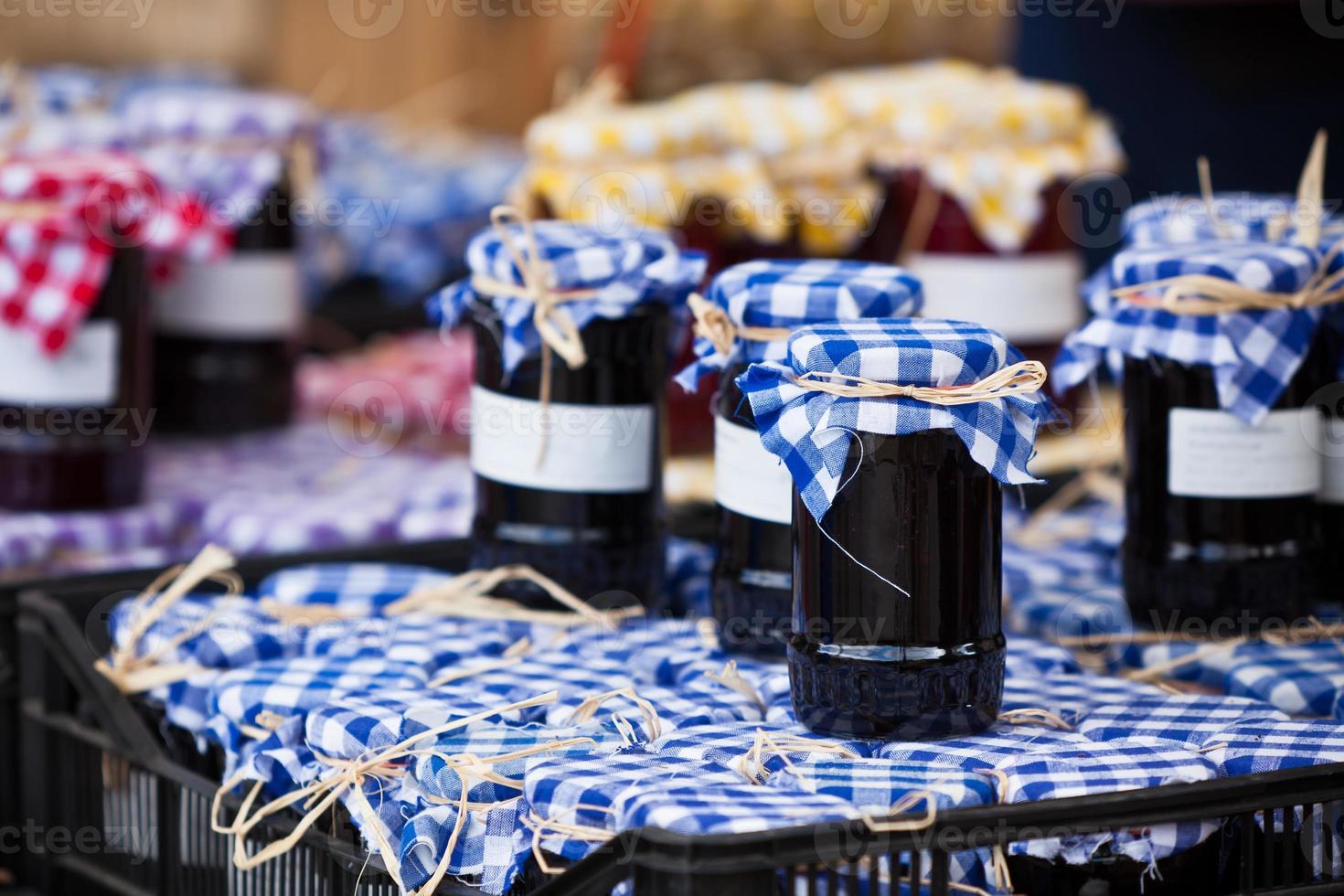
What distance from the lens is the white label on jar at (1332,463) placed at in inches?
61.3

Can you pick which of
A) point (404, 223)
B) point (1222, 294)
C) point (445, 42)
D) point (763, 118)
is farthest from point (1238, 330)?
point (445, 42)

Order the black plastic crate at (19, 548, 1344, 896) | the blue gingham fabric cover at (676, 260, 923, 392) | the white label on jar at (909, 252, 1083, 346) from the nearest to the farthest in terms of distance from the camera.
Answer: the black plastic crate at (19, 548, 1344, 896), the blue gingham fabric cover at (676, 260, 923, 392), the white label on jar at (909, 252, 1083, 346)

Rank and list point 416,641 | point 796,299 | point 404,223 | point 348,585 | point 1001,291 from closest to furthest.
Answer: point 796,299 < point 416,641 < point 348,585 < point 1001,291 < point 404,223

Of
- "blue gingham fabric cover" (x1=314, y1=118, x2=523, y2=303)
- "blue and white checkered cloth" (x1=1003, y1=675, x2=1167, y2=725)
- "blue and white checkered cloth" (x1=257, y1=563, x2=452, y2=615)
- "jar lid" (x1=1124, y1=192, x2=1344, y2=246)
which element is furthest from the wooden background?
"blue and white checkered cloth" (x1=1003, y1=675, x2=1167, y2=725)

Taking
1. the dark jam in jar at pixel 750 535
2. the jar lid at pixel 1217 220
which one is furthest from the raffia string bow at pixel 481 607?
the jar lid at pixel 1217 220

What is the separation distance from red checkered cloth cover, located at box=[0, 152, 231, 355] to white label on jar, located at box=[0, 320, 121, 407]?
2 cm

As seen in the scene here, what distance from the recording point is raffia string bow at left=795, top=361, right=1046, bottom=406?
3.76 ft

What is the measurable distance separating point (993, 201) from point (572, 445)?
834mm

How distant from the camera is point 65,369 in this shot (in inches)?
74.2

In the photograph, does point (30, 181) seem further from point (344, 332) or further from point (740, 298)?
point (344, 332)

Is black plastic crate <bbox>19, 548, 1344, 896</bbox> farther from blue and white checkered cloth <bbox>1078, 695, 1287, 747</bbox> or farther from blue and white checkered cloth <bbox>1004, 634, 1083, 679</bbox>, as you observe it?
blue and white checkered cloth <bbox>1004, 634, 1083, 679</bbox>

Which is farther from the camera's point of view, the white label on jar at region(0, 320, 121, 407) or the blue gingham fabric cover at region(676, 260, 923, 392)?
the white label on jar at region(0, 320, 121, 407)

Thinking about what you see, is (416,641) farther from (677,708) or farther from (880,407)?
(880,407)

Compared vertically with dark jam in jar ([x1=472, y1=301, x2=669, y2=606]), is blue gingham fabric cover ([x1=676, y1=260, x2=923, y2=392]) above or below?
above
